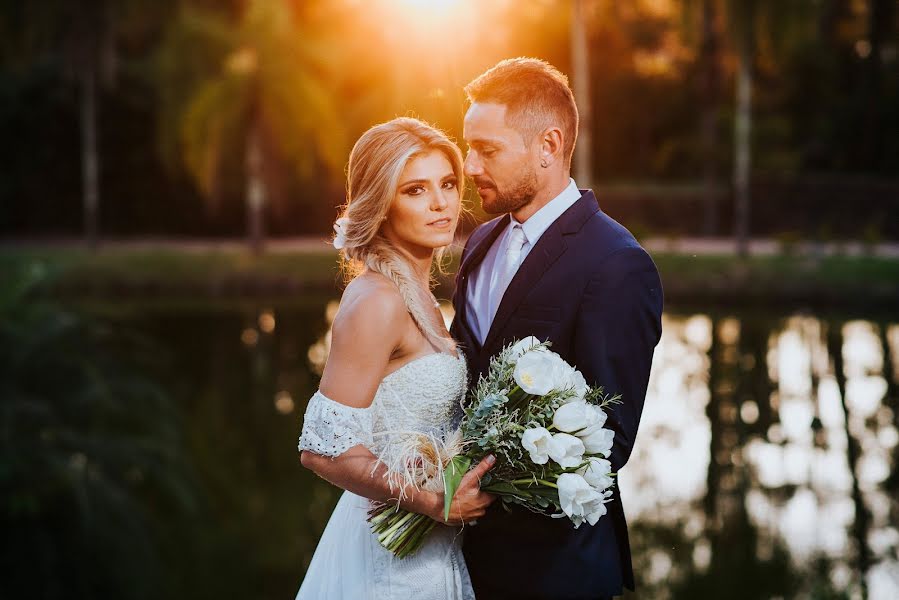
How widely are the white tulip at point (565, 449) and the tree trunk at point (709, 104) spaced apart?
2252 cm

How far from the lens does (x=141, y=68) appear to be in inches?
1220

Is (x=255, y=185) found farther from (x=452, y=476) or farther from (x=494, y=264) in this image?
(x=452, y=476)

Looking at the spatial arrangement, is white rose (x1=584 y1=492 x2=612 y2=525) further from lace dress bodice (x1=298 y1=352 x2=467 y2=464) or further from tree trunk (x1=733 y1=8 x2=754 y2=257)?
tree trunk (x1=733 y1=8 x2=754 y2=257)

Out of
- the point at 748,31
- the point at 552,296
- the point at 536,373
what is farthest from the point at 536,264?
the point at 748,31

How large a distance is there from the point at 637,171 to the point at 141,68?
1483cm

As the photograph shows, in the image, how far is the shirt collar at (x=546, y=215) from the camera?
307 cm

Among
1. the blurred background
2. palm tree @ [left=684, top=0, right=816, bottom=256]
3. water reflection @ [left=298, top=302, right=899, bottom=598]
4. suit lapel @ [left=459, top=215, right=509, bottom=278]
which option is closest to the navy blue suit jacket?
suit lapel @ [left=459, top=215, right=509, bottom=278]

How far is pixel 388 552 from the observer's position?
3004 mm

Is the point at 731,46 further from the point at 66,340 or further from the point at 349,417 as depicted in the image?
the point at 349,417

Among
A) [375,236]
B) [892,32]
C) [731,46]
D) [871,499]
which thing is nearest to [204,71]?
[731,46]

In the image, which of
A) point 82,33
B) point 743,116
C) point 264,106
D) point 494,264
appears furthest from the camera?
point 82,33

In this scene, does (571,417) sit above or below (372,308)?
below

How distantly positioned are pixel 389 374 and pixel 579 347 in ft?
1.62

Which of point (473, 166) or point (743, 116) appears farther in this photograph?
point (743, 116)
